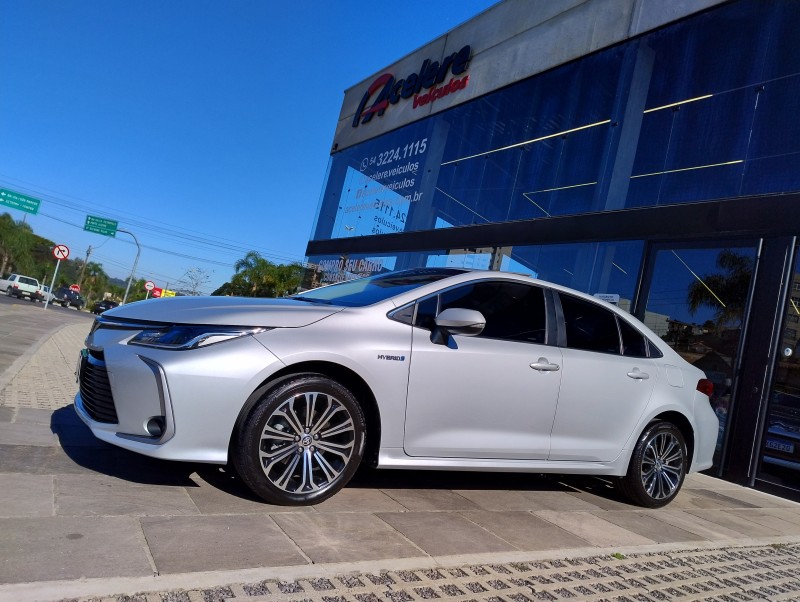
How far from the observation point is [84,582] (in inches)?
90.1

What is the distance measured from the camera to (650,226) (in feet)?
28.6

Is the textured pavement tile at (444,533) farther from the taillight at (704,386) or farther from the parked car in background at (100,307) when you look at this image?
the parked car in background at (100,307)

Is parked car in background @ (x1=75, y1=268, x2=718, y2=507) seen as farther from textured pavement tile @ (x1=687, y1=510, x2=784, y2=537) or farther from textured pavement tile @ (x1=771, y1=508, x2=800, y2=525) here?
textured pavement tile @ (x1=771, y1=508, x2=800, y2=525)

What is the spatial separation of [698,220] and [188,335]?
Answer: 22.7 feet

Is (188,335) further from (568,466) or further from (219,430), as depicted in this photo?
(568,466)

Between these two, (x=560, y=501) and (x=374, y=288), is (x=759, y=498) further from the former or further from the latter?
(x=374, y=288)

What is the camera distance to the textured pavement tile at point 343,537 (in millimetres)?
2994

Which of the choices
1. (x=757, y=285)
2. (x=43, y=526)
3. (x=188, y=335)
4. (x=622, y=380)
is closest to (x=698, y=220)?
(x=757, y=285)

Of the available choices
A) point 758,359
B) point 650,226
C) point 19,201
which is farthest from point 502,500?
point 19,201

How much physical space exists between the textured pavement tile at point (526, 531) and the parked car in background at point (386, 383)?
0.32 m

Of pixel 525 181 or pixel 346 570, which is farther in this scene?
pixel 525 181

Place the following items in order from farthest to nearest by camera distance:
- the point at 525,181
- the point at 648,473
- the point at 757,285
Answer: the point at 525,181, the point at 757,285, the point at 648,473

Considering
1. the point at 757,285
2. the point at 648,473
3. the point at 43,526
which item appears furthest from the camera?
the point at 757,285

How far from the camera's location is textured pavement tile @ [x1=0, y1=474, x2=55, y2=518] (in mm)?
2896
